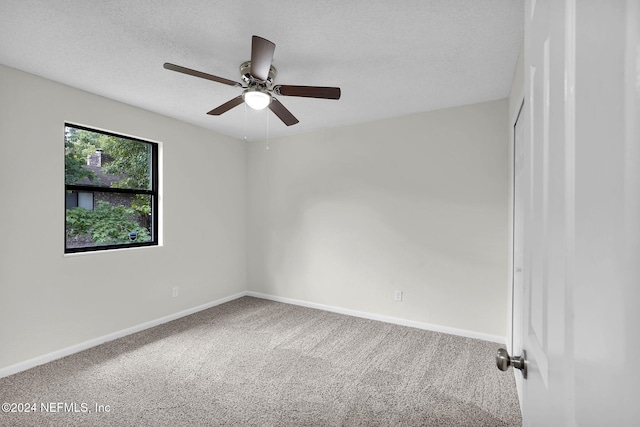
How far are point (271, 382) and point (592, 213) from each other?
2452 mm

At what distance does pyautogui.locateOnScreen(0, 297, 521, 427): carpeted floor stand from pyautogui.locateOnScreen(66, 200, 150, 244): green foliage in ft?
3.51

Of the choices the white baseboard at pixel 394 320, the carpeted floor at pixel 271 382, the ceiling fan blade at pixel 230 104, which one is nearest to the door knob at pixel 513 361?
the carpeted floor at pixel 271 382

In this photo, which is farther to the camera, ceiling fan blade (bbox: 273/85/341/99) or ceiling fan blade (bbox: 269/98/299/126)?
ceiling fan blade (bbox: 269/98/299/126)

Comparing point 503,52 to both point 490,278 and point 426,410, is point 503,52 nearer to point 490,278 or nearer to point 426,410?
point 490,278

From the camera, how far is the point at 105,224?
315 centimetres

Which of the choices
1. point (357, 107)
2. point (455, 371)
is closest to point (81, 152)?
point (357, 107)

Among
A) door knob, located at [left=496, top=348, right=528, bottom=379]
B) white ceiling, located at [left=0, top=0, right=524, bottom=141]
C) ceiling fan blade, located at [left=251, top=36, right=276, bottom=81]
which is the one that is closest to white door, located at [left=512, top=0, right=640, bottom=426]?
door knob, located at [left=496, top=348, right=528, bottom=379]

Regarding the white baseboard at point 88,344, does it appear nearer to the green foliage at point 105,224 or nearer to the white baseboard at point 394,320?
the green foliage at point 105,224

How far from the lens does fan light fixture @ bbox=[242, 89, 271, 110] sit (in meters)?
2.14

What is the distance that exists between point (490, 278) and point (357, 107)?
226 centimetres

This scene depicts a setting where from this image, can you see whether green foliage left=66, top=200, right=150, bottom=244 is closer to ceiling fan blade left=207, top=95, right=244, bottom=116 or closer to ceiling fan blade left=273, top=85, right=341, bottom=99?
ceiling fan blade left=207, top=95, right=244, bottom=116

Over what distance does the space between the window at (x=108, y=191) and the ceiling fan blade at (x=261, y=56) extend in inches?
86.8

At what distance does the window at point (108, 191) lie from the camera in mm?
2902

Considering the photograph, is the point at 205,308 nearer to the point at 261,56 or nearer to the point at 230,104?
the point at 230,104
